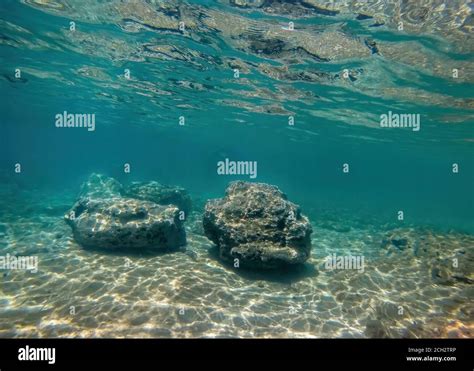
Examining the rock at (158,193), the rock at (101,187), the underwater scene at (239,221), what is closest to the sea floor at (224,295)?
the underwater scene at (239,221)

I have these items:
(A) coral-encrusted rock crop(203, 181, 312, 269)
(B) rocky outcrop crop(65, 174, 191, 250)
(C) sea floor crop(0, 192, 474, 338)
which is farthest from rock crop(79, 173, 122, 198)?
(A) coral-encrusted rock crop(203, 181, 312, 269)

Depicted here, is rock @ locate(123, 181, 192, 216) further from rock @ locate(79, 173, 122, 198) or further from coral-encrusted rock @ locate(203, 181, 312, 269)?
coral-encrusted rock @ locate(203, 181, 312, 269)

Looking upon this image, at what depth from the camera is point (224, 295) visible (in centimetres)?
875

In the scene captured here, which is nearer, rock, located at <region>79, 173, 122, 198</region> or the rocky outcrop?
the rocky outcrop

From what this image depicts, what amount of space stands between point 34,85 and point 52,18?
1891cm

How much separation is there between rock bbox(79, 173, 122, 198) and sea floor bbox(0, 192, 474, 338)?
4960 millimetres

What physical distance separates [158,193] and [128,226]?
6.27m

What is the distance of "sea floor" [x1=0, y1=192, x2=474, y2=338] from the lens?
717 centimetres
